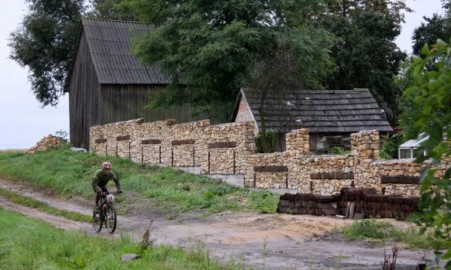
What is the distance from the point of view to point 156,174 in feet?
97.5

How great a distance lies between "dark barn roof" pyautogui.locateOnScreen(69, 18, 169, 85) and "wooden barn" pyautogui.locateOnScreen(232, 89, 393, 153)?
11.6 metres

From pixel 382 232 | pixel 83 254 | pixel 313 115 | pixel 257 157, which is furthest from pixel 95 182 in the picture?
pixel 313 115

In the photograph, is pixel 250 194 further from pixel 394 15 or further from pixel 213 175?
pixel 394 15

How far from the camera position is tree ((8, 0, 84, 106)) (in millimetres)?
53469

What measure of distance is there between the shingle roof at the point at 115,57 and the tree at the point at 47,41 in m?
11.0

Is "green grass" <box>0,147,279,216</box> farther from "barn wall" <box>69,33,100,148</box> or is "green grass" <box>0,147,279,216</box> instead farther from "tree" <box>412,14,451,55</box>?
"tree" <box>412,14,451,55</box>

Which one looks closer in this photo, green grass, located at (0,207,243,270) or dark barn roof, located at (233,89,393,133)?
green grass, located at (0,207,243,270)

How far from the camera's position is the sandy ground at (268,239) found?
41.6 feet

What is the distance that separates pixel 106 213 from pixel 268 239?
4.52 metres

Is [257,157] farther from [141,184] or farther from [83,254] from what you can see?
[83,254]

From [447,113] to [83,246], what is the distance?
12.0 m

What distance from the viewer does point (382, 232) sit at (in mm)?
15117

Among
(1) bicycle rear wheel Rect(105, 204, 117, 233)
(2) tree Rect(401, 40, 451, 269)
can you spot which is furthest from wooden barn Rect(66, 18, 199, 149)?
(2) tree Rect(401, 40, 451, 269)

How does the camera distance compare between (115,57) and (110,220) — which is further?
(115,57)
